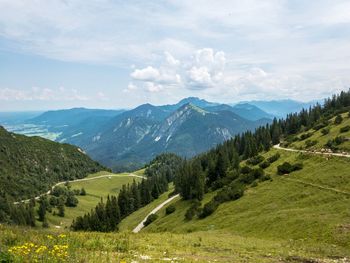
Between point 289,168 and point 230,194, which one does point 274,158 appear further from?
point 230,194

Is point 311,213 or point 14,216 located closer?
point 311,213

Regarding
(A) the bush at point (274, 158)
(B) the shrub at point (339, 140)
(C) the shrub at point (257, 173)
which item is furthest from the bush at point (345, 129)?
(C) the shrub at point (257, 173)

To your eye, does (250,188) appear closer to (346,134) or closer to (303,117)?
(346,134)

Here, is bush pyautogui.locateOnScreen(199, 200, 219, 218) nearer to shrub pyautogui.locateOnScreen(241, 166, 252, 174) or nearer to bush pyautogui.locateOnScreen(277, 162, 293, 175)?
bush pyautogui.locateOnScreen(277, 162, 293, 175)

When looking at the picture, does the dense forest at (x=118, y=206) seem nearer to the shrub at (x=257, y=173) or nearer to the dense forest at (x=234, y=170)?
the dense forest at (x=234, y=170)

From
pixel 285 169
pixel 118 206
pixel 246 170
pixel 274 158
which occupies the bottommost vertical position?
pixel 118 206

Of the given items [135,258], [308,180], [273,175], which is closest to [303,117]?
[273,175]

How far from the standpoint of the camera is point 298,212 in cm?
5541

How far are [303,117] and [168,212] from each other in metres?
104

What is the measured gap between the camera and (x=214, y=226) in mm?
64875

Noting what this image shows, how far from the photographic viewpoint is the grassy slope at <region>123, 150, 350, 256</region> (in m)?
42.7

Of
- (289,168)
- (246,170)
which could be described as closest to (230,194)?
(289,168)

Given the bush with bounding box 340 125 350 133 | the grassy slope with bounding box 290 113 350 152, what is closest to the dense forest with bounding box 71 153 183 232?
the grassy slope with bounding box 290 113 350 152

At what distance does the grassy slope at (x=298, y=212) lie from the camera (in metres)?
42.7
